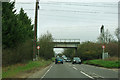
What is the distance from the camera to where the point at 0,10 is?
17.4 meters

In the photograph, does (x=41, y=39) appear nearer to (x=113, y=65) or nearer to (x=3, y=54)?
(x=113, y=65)

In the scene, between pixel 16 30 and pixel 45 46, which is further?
pixel 45 46

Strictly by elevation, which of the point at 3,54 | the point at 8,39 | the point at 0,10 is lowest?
the point at 3,54

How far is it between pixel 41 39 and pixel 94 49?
48.7 ft

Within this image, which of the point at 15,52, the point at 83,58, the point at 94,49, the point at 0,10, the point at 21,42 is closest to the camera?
the point at 0,10

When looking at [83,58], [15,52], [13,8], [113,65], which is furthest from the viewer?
[83,58]

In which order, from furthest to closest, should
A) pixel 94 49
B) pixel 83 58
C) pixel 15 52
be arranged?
pixel 83 58 < pixel 94 49 < pixel 15 52

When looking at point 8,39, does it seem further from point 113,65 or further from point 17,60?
point 113,65

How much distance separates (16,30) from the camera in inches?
755

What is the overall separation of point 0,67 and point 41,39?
2805 cm

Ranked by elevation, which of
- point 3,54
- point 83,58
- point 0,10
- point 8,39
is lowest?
point 83,58

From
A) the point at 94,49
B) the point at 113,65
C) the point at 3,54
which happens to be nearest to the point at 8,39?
the point at 3,54

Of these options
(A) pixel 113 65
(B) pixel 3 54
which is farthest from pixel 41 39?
(B) pixel 3 54

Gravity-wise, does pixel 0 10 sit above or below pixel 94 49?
above
